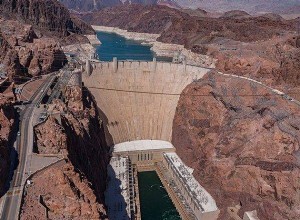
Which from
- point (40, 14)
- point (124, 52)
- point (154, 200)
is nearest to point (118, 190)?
point (154, 200)

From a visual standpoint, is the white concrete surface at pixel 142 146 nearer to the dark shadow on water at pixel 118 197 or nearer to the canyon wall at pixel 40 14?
the dark shadow on water at pixel 118 197

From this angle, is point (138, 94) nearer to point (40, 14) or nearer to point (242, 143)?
point (242, 143)

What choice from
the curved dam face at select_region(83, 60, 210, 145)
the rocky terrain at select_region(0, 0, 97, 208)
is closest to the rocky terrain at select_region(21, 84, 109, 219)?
the rocky terrain at select_region(0, 0, 97, 208)

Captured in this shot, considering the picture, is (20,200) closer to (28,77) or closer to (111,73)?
(28,77)

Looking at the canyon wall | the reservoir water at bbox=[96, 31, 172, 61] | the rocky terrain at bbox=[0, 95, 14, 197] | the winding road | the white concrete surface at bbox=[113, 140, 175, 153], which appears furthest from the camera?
the reservoir water at bbox=[96, 31, 172, 61]

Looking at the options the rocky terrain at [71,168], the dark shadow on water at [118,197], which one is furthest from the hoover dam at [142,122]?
the rocky terrain at [71,168]

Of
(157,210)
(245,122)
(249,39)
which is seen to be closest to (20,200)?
(157,210)

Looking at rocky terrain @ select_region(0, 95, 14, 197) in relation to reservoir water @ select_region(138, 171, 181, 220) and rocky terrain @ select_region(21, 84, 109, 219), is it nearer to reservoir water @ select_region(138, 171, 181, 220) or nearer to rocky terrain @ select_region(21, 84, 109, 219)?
rocky terrain @ select_region(21, 84, 109, 219)
